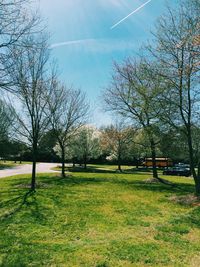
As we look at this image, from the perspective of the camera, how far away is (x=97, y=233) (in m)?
7.51

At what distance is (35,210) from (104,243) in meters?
4.29

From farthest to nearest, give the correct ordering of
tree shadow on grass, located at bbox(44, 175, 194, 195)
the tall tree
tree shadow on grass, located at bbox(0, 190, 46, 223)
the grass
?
the tall tree → tree shadow on grass, located at bbox(44, 175, 194, 195) → tree shadow on grass, located at bbox(0, 190, 46, 223) → the grass

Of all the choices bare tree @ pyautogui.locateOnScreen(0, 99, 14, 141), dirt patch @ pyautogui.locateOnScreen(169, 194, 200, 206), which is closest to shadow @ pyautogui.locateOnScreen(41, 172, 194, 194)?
dirt patch @ pyautogui.locateOnScreen(169, 194, 200, 206)

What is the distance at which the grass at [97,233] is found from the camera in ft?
18.8

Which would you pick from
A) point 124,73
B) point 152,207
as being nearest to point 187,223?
point 152,207

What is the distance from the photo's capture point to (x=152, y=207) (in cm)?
1127

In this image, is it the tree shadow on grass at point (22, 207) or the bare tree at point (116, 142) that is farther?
the bare tree at point (116, 142)

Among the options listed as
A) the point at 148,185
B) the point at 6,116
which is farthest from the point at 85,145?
the point at 148,185

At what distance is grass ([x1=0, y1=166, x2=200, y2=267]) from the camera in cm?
573

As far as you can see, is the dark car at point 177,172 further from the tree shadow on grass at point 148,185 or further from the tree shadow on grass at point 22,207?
the tree shadow on grass at point 22,207

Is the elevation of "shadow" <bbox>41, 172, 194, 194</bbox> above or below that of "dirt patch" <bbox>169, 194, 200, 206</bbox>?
above

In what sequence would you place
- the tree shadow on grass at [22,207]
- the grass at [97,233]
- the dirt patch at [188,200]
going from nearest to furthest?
the grass at [97,233] < the tree shadow on grass at [22,207] < the dirt patch at [188,200]

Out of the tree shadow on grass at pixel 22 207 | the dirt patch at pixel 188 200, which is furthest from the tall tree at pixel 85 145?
the dirt patch at pixel 188 200

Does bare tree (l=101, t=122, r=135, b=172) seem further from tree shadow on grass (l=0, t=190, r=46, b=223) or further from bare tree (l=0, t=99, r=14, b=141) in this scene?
Result: tree shadow on grass (l=0, t=190, r=46, b=223)
